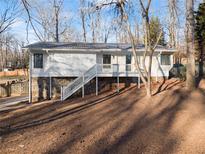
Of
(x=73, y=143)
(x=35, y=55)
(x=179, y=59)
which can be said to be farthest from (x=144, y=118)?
(x=179, y=59)

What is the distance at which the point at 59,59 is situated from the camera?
19.2 m

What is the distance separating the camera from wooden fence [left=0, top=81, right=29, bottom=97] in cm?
2794

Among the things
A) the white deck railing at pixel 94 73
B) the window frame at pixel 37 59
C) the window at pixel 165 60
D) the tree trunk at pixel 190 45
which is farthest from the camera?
the window at pixel 165 60

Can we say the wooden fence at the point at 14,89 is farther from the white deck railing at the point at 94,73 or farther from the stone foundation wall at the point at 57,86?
the white deck railing at the point at 94,73

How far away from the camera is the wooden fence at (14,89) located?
2794 centimetres

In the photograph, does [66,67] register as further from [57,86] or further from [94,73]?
[94,73]

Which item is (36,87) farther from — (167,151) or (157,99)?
(167,151)

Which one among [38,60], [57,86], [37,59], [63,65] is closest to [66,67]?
[63,65]

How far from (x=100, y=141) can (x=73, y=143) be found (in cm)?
82

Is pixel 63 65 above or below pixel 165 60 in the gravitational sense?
below

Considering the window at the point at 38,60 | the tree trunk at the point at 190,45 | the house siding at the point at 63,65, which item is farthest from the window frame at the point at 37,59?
the tree trunk at the point at 190,45

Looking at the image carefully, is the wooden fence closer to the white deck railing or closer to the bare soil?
the white deck railing

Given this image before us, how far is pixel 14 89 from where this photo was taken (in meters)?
28.4

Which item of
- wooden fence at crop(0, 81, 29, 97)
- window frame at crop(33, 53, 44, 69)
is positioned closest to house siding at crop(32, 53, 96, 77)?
window frame at crop(33, 53, 44, 69)
